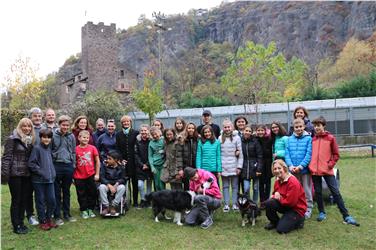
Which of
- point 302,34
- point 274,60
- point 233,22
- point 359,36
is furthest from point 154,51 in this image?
point 274,60

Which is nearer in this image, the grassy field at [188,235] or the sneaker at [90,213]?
the grassy field at [188,235]

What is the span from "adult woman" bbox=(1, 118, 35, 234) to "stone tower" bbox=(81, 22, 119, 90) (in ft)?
125

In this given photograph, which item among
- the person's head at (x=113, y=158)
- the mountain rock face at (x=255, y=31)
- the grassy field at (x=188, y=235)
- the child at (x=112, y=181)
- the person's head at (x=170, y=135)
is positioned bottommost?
the grassy field at (x=188, y=235)

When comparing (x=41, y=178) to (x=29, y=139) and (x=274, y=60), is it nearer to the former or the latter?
(x=29, y=139)

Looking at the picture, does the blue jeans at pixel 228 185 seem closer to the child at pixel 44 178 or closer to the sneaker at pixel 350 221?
the sneaker at pixel 350 221

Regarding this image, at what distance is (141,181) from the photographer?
7125 millimetres

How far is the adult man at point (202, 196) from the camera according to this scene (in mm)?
6219

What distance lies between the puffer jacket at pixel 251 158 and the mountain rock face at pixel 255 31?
50.3m

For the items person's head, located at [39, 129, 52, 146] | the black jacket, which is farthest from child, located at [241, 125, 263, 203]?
person's head, located at [39, 129, 52, 146]

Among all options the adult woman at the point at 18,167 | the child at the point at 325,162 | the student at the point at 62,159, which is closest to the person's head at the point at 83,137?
the student at the point at 62,159

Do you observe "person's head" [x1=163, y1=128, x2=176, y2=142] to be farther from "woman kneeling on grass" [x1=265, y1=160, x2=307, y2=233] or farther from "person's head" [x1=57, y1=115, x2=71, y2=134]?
"woman kneeling on grass" [x1=265, y1=160, x2=307, y2=233]

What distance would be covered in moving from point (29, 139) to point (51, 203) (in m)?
1.05

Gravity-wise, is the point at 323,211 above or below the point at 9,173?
below

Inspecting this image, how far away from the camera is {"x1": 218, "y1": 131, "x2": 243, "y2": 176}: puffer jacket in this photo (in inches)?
267
